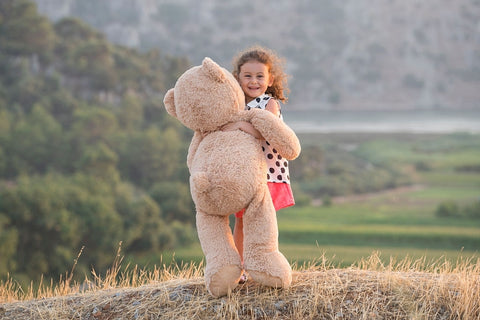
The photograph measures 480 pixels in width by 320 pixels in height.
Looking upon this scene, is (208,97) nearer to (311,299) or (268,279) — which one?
(268,279)

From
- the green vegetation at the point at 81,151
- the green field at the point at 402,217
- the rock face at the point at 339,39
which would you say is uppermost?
the rock face at the point at 339,39

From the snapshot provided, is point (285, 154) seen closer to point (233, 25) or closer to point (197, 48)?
point (197, 48)

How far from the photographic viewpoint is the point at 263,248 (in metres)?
2.96

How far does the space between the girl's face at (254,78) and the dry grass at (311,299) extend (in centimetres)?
112

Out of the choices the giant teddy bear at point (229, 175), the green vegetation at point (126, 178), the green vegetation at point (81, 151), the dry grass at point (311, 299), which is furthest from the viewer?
the green vegetation at point (126, 178)

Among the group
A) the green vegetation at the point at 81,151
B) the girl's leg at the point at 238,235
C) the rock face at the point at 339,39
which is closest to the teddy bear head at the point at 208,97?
the girl's leg at the point at 238,235

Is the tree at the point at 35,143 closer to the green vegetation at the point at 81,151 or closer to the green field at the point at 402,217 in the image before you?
the green vegetation at the point at 81,151

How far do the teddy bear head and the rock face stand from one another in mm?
44947

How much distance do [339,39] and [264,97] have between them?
178 ft

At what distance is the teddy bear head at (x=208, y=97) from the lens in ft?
9.82

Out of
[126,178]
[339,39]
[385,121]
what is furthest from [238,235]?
[339,39]

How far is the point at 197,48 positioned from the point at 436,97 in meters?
22.0

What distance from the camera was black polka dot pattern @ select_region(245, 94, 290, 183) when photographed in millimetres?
3146

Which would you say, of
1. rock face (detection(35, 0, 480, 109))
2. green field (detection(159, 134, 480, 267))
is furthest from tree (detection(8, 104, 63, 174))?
rock face (detection(35, 0, 480, 109))
